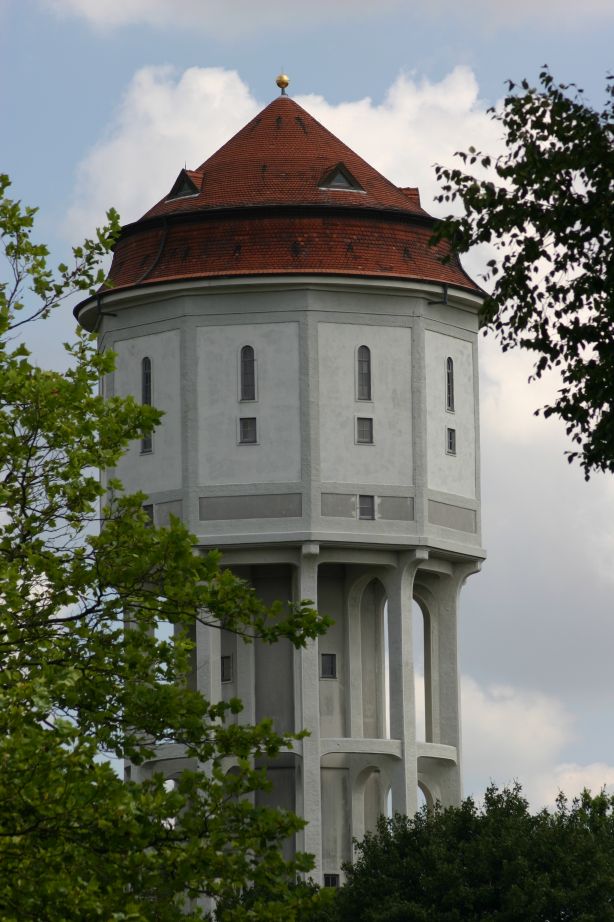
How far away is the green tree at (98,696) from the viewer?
76.9ft

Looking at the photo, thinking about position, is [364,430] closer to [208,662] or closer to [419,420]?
[419,420]

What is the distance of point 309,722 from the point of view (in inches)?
2124

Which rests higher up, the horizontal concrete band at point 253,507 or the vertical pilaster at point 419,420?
the vertical pilaster at point 419,420

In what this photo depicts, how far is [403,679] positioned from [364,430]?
17.2 ft

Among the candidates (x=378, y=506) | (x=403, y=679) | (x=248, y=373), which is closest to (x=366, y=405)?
(x=378, y=506)

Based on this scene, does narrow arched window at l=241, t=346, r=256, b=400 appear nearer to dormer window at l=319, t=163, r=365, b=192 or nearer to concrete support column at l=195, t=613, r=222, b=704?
dormer window at l=319, t=163, r=365, b=192

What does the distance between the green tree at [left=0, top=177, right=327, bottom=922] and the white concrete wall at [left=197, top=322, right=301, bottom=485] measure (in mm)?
25410

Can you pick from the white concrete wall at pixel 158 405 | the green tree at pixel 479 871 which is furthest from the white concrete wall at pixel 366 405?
the green tree at pixel 479 871

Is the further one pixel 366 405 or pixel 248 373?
pixel 366 405

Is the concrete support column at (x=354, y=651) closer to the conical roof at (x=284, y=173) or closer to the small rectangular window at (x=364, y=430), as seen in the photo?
the small rectangular window at (x=364, y=430)

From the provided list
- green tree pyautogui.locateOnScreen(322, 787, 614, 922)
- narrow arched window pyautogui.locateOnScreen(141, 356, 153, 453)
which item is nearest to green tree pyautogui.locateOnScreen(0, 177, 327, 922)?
green tree pyautogui.locateOnScreen(322, 787, 614, 922)

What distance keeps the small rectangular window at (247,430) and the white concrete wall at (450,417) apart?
12.4 ft

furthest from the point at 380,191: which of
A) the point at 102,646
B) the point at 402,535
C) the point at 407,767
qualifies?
the point at 102,646

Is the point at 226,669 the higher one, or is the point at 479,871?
the point at 226,669
